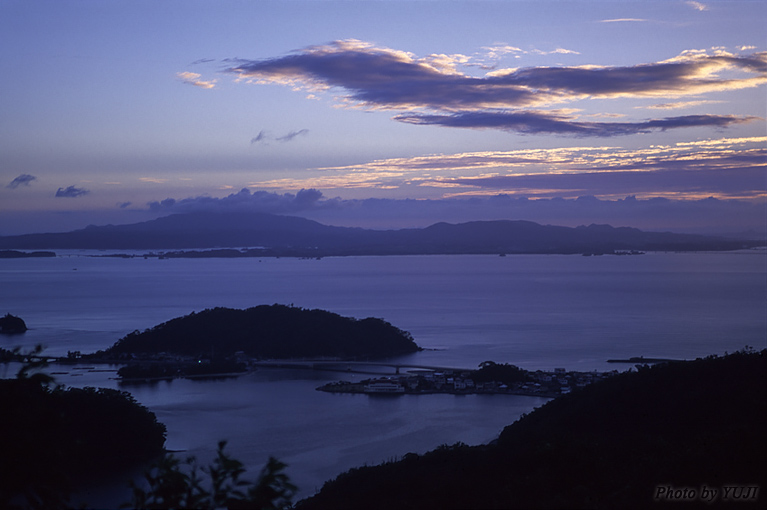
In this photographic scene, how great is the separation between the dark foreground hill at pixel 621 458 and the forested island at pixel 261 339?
13.9m

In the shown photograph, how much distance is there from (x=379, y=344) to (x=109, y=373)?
30.2 ft

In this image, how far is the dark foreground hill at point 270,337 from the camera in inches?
957

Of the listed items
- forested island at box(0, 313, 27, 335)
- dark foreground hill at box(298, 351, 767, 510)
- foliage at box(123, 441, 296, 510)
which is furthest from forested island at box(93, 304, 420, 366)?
foliage at box(123, 441, 296, 510)

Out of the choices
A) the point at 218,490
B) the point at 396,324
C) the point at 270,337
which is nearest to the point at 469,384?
the point at 270,337

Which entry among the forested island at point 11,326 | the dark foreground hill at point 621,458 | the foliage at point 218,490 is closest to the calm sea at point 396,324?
the forested island at point 11,326

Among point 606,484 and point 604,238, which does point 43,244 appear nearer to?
point 604,238

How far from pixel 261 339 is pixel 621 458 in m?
19.3

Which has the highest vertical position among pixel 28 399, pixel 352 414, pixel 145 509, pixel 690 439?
pixel 28 399

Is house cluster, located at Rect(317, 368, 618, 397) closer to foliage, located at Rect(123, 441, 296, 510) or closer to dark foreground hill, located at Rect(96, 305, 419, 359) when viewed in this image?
dark foreground hill, located at Rect(96, 305, 419, 359)

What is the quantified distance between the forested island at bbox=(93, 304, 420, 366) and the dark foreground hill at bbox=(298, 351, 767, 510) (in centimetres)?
1393

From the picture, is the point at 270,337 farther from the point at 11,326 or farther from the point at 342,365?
the point at 11,326

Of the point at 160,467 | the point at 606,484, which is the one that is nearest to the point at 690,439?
the point at 606,484

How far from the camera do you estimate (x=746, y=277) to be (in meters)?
59.8

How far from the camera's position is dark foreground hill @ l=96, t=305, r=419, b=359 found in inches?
957
